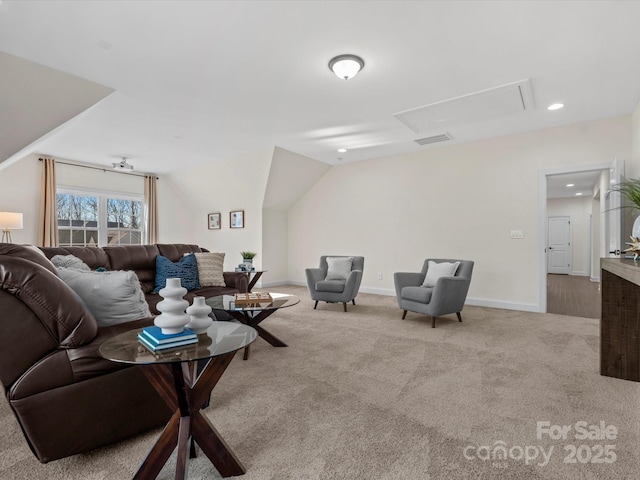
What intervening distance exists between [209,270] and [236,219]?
3.39 meters

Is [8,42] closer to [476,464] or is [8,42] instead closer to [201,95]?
[201,95]

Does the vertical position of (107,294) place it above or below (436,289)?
above

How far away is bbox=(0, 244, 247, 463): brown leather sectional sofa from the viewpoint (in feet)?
4.81

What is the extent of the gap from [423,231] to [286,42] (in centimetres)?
391

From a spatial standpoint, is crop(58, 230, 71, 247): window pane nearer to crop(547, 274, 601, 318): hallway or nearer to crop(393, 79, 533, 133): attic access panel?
crop(393, 79, 533, 133): attic access panel

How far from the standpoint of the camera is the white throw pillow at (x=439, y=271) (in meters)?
4.18

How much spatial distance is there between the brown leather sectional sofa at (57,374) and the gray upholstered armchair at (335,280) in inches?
124

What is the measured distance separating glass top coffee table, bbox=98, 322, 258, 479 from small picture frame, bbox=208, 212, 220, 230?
6.16 m

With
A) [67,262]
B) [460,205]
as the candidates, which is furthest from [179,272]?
[460,205]

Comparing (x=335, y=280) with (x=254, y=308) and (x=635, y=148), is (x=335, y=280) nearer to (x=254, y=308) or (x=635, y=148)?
(x=254, y=308)

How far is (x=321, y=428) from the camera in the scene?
5.93 feet

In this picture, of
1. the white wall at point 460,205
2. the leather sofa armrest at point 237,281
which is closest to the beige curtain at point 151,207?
the white wall at point 460,205

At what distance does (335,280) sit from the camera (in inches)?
195

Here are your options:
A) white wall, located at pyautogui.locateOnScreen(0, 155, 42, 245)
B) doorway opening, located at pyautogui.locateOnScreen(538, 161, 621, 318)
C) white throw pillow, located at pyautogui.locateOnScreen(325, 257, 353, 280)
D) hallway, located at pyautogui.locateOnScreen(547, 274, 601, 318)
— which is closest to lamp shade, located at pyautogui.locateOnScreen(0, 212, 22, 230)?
white wall, located at pyautogui.locateOnScreen(0, 155, 42, 245)
